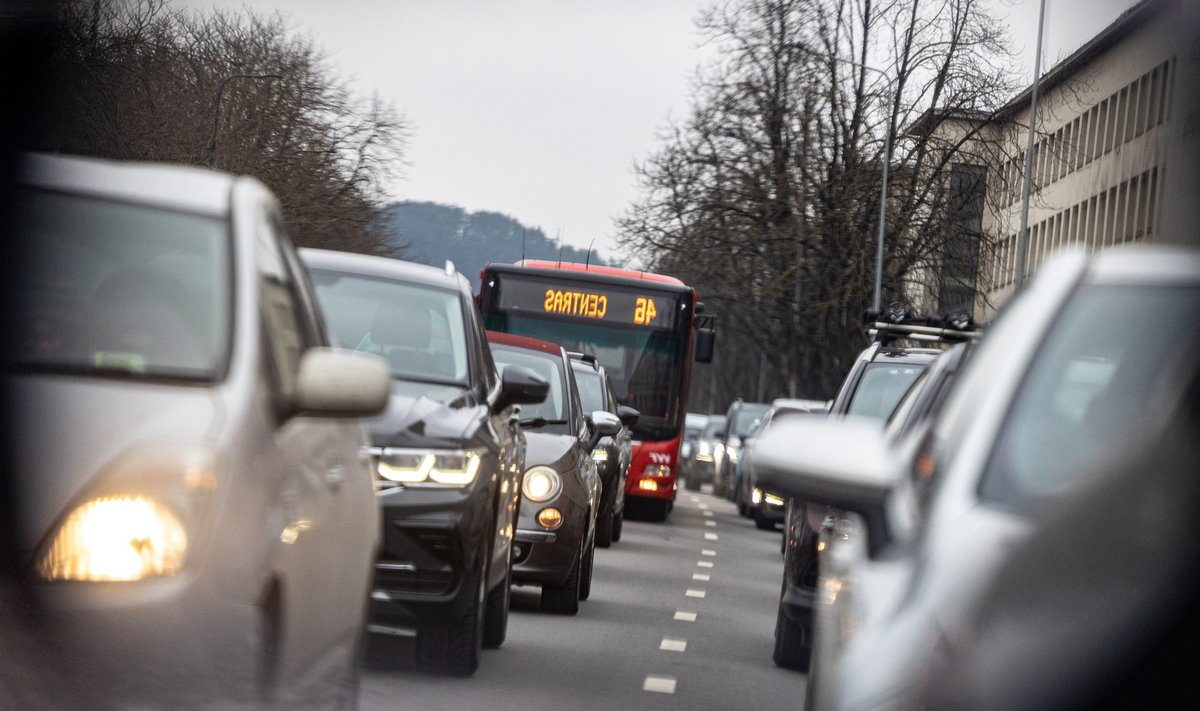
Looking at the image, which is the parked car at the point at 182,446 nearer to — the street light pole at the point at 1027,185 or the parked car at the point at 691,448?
the street light pole at the point at 1027,185

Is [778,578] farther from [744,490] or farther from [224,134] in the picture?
[224,134]

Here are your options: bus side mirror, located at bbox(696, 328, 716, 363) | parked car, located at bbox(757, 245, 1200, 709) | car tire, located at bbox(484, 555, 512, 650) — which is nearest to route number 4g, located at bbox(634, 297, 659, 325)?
bus side mirror, located at bbox(696, 328, 716, 363)

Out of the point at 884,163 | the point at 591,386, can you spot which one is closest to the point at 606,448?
the point at 591,386

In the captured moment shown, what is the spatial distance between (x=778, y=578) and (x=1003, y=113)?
88.8ft

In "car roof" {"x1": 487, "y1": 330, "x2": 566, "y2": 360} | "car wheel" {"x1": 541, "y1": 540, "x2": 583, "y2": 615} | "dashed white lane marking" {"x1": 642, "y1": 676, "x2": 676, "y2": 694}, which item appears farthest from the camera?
"car roof" {"x1": 487, "y1": 330, "x2": 566, "y2": 360}

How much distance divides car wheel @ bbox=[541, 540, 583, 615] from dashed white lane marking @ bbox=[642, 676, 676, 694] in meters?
2.57

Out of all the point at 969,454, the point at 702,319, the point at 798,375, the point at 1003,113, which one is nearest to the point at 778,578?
the point at 702,319

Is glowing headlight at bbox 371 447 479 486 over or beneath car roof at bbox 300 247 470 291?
beneath

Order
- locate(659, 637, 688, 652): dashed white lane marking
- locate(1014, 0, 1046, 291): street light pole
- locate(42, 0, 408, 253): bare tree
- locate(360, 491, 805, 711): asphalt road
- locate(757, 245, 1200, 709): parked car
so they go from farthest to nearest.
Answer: locate(1014, 0, 1046, 291): street light pole → locate(42, 0, 408, 253): bare tree → locate(659, 637, 688, 652): dashed white lane marking → locate(360, 491, 805, 711): asphalt road → locate(757, 245, 1200, 709): parked car

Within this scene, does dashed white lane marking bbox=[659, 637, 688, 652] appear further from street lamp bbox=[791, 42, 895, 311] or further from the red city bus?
street lamp bbox=[791, 42, 895, 311]

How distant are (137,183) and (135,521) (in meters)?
1.26

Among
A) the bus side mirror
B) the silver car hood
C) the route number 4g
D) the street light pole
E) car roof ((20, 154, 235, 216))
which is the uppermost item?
the street light pole

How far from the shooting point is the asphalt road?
827 cm

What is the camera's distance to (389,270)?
9.70 meters
